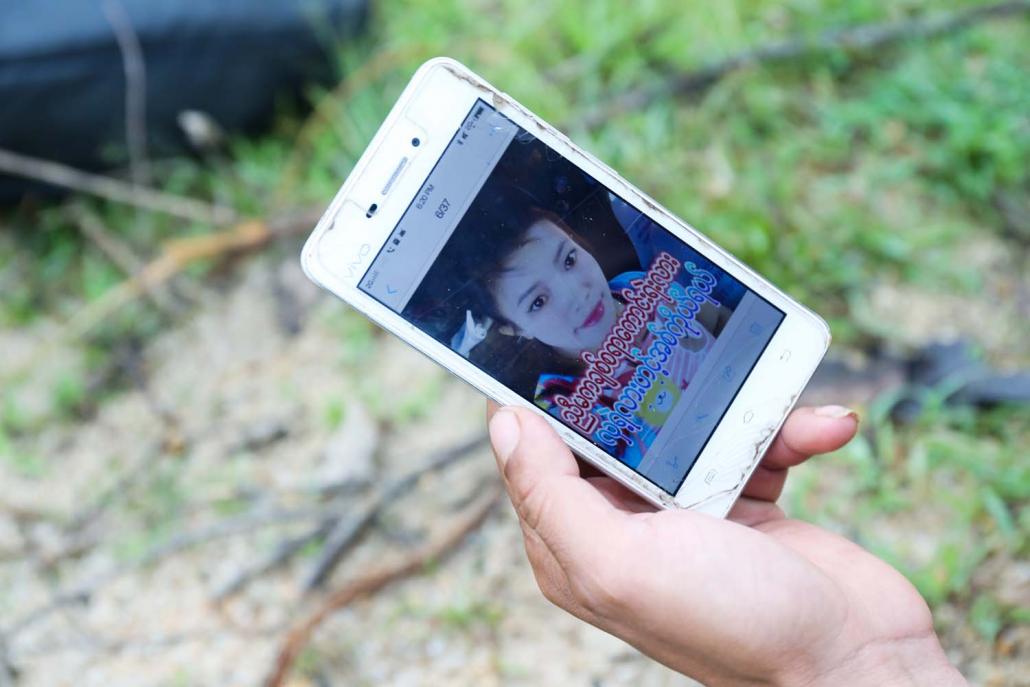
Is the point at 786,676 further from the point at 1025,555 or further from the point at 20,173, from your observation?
the point at 20,173

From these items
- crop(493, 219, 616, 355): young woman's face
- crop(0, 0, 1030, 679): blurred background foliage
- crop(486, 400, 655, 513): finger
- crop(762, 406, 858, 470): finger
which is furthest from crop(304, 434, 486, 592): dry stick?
crop(762, 406, 858, 470): finger

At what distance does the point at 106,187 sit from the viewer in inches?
88.8

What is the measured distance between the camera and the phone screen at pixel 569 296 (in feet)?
4.32

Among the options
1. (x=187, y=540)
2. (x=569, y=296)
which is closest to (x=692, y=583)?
(x=569, y=296)

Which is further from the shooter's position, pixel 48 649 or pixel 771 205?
pixel 771 205

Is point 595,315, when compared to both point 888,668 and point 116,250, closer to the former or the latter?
point 888,668

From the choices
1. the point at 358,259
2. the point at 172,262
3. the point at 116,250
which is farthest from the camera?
the point at 116,250

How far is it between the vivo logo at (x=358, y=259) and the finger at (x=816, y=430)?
0.65 m

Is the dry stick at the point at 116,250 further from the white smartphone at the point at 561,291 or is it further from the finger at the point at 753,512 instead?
the finger at the point at 753,512

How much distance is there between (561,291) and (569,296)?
0.05 ft

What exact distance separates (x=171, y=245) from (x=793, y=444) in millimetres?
1531

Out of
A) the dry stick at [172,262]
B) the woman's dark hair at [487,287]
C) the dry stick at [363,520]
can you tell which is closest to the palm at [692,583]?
the woman's dark hair at [487,287]

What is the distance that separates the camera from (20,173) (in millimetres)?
2240

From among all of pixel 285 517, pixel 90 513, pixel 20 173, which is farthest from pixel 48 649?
pixel 20 173
